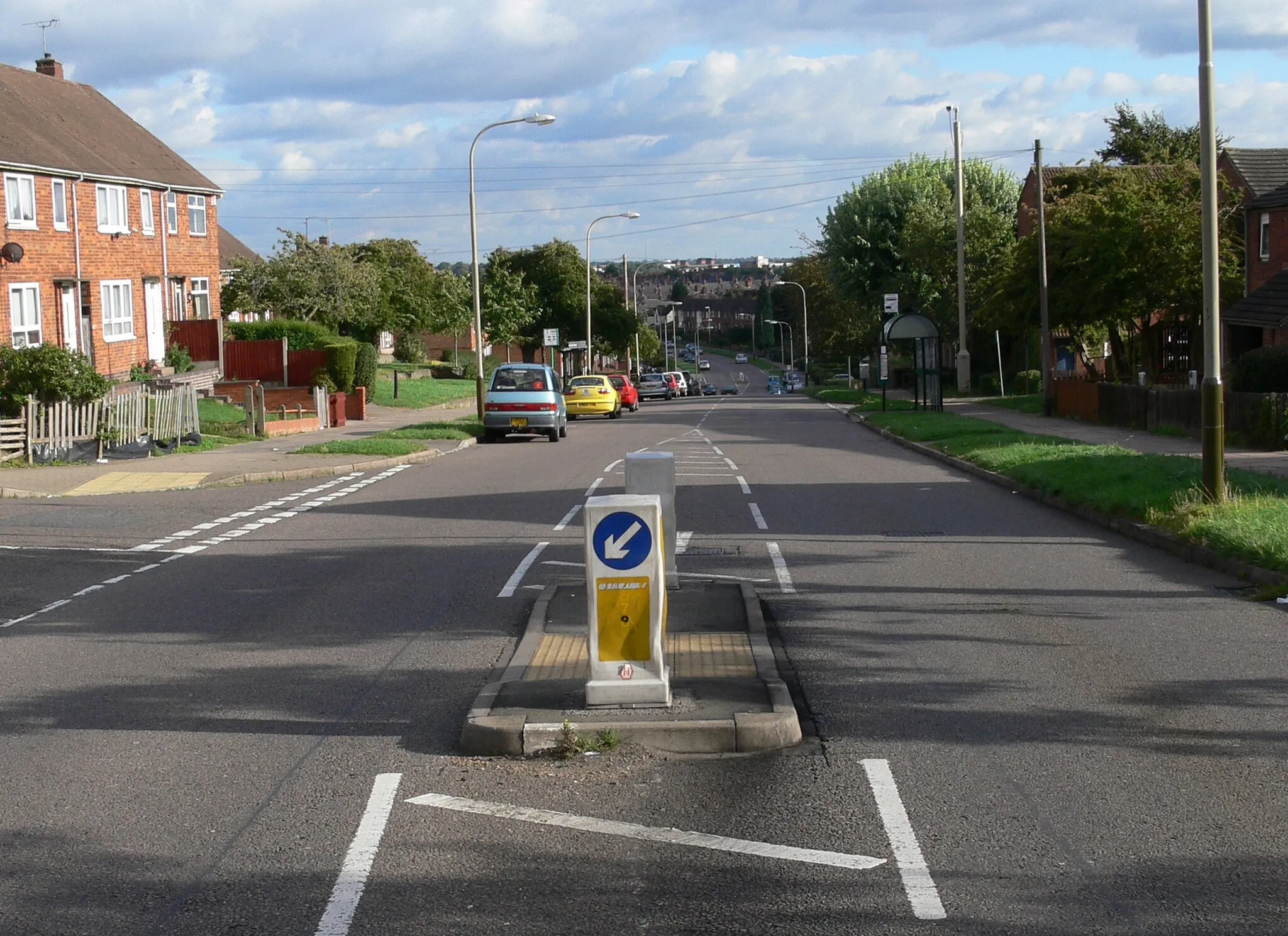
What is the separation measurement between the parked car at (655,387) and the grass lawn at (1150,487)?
143 feet

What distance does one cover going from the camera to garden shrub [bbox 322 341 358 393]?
43.2 metres

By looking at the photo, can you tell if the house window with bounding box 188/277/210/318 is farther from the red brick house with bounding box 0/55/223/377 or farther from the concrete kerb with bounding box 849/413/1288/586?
the concrete kerb with bounding box 849/413/1288/586

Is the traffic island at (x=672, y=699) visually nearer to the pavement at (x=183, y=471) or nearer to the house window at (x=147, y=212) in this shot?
the pavement at (x=183, y=471)

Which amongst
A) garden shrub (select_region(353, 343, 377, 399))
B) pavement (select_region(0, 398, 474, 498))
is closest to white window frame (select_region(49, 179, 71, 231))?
pavement (select_region(0, 398, 474, 498))

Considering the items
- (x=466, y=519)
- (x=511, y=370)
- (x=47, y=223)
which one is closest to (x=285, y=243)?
(x=47, y=223)

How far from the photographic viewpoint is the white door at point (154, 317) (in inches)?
1556

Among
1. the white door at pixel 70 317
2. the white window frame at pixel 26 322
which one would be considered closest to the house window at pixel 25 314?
the white window frame at pixel 26 322

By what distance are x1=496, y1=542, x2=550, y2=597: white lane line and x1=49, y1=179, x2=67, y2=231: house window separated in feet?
81.1

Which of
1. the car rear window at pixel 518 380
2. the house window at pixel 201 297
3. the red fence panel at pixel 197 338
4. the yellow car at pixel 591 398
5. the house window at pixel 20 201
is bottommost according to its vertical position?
the yellow car at pixel 591 398

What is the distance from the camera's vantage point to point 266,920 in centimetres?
493

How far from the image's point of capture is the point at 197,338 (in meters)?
42.0

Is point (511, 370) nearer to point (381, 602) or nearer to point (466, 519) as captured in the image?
point (466, 519)

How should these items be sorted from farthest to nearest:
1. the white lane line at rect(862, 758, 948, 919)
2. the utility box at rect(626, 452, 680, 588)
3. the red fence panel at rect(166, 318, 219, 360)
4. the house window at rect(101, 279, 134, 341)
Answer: the red fence panel at rect(166, 318, 219, 360) < the house window at rect(101, 279, 134, 341) < the utility box at rect(626, 452, 680, 588) < the white lane line at rect(862, 758, 948, 919)

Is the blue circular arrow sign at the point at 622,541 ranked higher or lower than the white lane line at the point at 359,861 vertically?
higher
